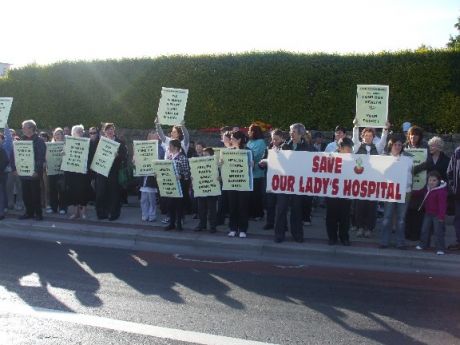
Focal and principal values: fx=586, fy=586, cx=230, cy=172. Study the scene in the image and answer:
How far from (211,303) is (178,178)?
3896 mm

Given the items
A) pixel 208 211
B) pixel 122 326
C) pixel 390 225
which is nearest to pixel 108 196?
pixel 208 211

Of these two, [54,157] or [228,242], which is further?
[54,157]

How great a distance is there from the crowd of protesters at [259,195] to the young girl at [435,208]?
0.01 m

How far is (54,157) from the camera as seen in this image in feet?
38.5

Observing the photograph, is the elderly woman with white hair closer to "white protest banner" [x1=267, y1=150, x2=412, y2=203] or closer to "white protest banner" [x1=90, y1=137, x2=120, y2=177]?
"white protest banner" [x1=90, y1=137, x2=120, y2=177]

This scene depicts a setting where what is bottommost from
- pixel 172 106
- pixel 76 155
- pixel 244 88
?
pixel 76 155

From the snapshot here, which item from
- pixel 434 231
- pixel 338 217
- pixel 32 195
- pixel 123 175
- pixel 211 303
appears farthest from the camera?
pixel 123 175

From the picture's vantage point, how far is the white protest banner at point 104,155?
10.8m

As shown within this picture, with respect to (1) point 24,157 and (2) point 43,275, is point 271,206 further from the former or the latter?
(1) point 24,157

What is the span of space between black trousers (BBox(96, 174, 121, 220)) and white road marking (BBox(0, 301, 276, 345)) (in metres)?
4.87

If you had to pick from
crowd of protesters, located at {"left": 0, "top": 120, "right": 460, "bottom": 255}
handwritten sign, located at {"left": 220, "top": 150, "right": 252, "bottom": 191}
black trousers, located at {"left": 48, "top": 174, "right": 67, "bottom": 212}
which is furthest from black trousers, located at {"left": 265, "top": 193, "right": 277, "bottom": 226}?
black trousers, located at {"left": 48, "top": 174, "right": 67, "bottom": 212}

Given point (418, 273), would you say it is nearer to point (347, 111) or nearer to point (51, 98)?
point (347, 111)

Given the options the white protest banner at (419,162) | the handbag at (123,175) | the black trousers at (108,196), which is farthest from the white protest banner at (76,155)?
the white protest banner at (419,162)

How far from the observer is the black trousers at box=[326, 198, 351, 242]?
9.17 meters
